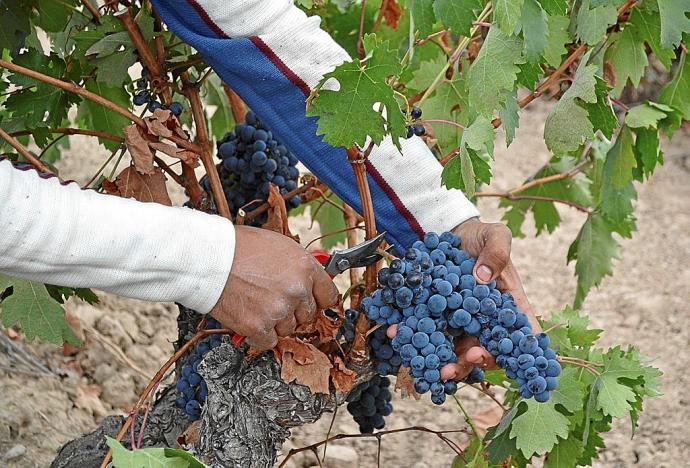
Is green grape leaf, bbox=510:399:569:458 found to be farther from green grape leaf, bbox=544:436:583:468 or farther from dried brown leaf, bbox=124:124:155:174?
dried brown leaf, bbox=124:124:155:174

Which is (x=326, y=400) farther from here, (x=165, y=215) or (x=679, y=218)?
(x=679, y=218)

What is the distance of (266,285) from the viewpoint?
1243 millimetres

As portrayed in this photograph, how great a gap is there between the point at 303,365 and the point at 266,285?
0.16 meters

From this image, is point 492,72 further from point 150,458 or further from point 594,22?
point 150,458

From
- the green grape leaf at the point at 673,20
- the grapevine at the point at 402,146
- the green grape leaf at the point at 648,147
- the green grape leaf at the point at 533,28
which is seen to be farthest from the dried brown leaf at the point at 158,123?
the green grape leaf at the point at 648,147

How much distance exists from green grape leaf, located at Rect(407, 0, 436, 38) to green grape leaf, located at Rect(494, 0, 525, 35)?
0.08m

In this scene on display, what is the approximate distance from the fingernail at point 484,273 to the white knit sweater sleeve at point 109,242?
0.32m

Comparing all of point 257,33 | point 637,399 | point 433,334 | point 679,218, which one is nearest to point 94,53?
point 257,33

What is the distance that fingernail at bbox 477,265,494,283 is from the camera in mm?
1278

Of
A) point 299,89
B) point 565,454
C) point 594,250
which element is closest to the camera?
point 299,89

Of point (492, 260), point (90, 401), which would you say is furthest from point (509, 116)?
point (90, 401)

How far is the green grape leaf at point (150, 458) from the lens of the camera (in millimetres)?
1164

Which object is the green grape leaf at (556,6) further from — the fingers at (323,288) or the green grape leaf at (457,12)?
the fingers at (323,288)

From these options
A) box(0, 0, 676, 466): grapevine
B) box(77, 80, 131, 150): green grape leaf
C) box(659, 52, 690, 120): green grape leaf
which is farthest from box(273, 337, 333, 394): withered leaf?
box(659, 52, 690, 120): green grape leaf
